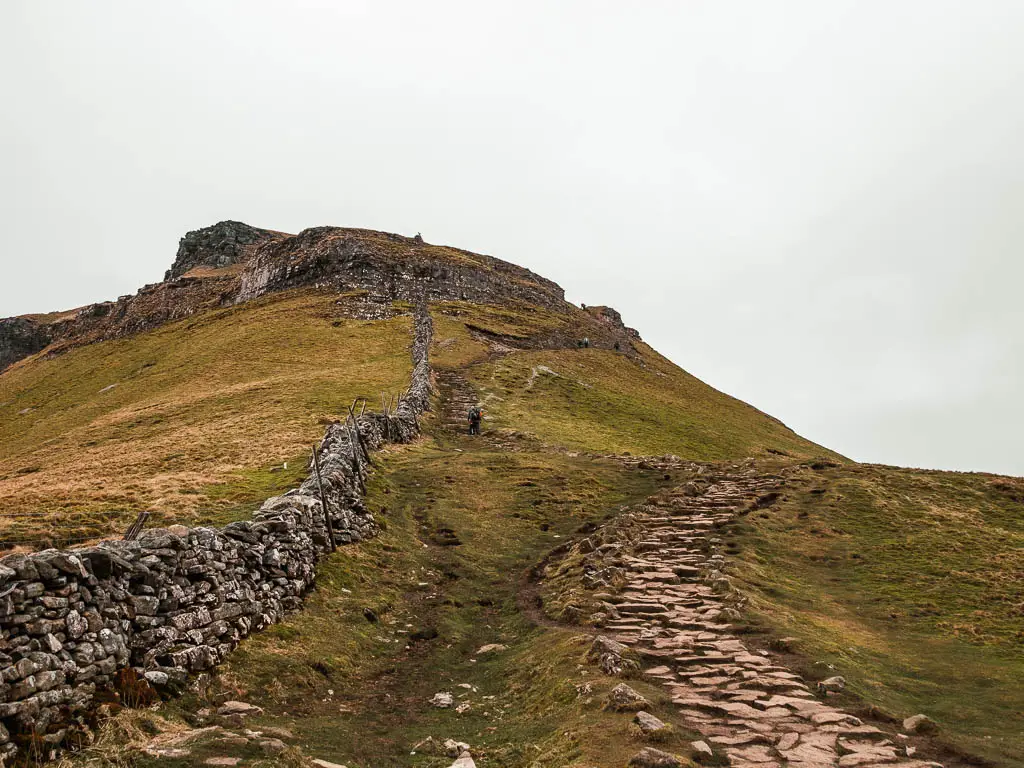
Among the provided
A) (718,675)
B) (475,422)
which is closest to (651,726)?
(718,675)

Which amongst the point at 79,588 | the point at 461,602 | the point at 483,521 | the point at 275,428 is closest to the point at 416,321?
the point at 275,428

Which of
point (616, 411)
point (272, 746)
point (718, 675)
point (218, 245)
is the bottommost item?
point (272, 746)

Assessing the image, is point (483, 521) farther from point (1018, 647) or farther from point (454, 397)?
point (454, 397)

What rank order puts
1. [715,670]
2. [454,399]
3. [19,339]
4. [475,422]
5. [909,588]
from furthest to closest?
[19,339] → [454,399] → [475,422] → [909,588] → [715,670]

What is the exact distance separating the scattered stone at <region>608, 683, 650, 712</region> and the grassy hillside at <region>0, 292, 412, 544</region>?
14482 millimetres

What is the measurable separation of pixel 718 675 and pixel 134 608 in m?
11.3

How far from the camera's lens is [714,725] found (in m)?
10.6

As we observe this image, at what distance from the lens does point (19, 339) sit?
15950 centimetres

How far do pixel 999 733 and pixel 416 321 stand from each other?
261 feet

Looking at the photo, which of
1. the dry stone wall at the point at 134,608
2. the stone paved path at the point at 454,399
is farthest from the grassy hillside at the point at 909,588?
the stone paved path at the point at 454,399

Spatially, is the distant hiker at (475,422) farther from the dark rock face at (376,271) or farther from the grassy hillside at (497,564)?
the dark rock face at (376,271)

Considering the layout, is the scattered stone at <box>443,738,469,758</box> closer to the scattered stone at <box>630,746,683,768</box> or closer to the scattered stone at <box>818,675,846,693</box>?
the scattered stone at <box>630,746,683,768</box>

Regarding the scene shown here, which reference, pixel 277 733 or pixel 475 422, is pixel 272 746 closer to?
pixel 277 733

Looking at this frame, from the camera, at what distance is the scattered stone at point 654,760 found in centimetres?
859
